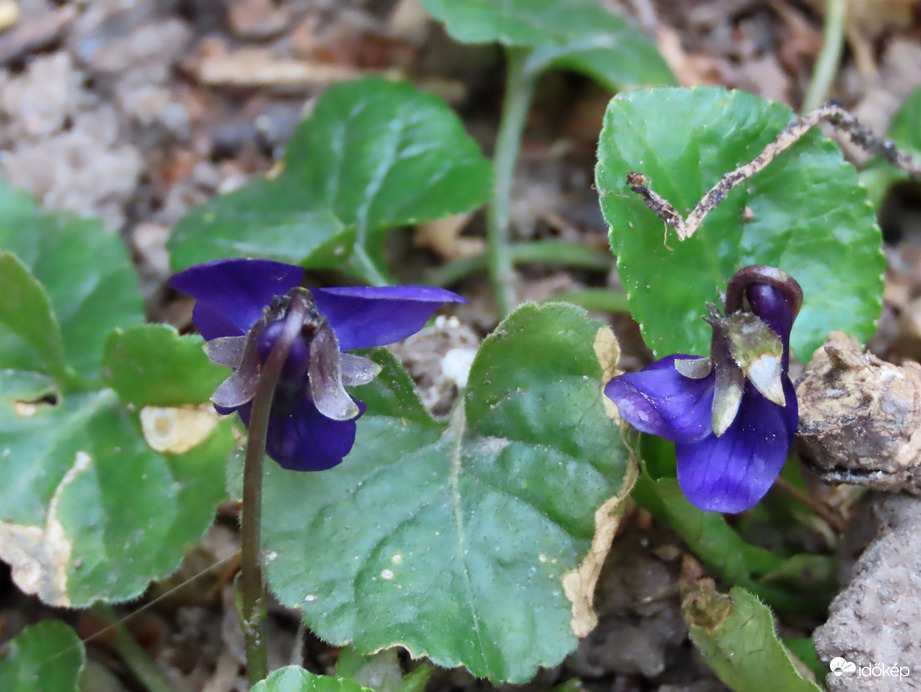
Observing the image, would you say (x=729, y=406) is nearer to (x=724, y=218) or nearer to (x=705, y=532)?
(x=705, y=532)

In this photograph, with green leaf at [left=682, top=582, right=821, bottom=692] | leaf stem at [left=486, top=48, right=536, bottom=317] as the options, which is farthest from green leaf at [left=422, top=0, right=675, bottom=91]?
green leaf at [left=682, top=582, right=821, bottom=692]

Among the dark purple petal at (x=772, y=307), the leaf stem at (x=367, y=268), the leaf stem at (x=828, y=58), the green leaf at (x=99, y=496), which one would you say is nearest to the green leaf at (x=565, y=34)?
the leaf stem at (x=828, y=58)

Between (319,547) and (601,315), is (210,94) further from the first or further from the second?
(319,547)

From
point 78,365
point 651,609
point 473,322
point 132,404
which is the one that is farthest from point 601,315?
point 78,365

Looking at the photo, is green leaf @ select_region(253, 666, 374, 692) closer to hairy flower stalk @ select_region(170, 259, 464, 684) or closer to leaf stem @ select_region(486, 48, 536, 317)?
hairy flower stalk @ select_region(170, 259, 464, 684)

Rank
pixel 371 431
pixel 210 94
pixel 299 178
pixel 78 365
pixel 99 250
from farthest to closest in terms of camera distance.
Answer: pixel 210 94 < pixel 299 178 < pixel 99 250 < pixel 78 365 < pixel 371 431

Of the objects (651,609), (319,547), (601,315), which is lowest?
(651,609)

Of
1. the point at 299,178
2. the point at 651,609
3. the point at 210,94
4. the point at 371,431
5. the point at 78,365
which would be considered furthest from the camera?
the point at 210,94
